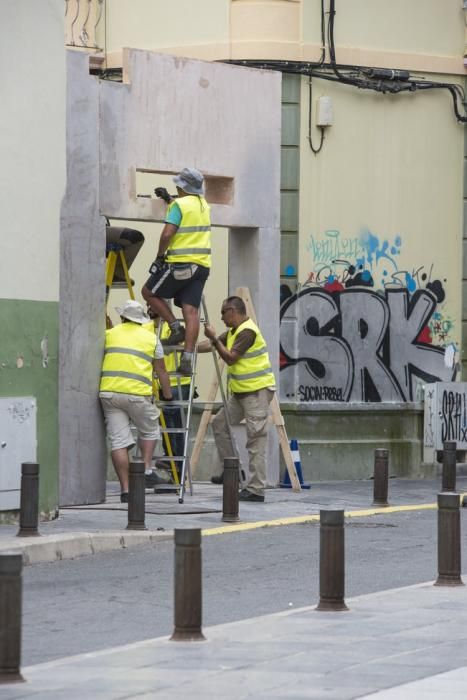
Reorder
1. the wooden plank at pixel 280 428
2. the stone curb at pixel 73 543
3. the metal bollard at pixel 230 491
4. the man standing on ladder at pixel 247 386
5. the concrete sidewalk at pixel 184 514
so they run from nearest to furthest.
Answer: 1. the stone curb at pixel 73 543
2. the concrete sidewalk at pixel 184 514
3. the metal bollard at pixel 230 491
4. the man standing on ladder at pixel 247 386
5. the wooden plank at pixel 280 428

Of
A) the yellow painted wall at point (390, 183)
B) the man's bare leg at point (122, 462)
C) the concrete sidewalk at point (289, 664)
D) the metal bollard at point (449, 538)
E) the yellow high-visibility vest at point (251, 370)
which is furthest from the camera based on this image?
the yellow painted wall at point (390, 183)

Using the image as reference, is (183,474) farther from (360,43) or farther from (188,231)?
(360,43)

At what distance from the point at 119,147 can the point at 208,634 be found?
8.39 meters

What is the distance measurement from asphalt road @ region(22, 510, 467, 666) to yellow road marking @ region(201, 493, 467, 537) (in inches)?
6.0

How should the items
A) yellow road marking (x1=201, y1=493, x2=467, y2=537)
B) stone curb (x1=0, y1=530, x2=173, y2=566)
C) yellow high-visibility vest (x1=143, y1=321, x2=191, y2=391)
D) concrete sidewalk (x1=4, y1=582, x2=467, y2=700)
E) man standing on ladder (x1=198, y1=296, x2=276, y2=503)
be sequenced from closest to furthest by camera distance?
concrete sidewalk (x1=4, y1=582, x2=467, y2=700) < stone curb (x1=0, y1=530, x2=173, y2=566) < yellow road marking (x1=201, y1=493, x2=467, y2=537) < man standing on ladder (x1=198, y1=296, x2=276, y2=503) < yellow high-visibility vest (x1=143, y1=321, x2=191, y2=391)

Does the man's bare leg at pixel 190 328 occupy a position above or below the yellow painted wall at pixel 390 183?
below

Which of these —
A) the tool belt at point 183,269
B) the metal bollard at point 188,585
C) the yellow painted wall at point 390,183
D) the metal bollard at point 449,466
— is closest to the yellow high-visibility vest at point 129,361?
the tool belt at point 183,269

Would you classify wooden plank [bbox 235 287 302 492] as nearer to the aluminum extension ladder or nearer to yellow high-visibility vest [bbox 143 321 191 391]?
the aluminum extension ladder

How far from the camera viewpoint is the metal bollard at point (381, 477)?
1664 cm

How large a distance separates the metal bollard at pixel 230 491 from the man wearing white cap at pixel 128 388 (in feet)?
4.48

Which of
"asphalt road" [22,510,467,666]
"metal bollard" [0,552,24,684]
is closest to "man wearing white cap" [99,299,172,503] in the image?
"asphalt road" [22,510,467,666]

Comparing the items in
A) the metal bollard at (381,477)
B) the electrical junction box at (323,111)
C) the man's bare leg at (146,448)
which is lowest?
the metal bollard at (381,477)

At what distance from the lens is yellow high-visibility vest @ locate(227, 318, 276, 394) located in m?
16.8

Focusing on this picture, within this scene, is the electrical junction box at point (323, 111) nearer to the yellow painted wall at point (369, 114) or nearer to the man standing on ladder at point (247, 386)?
the yellow painted wall at point (369, 114)
